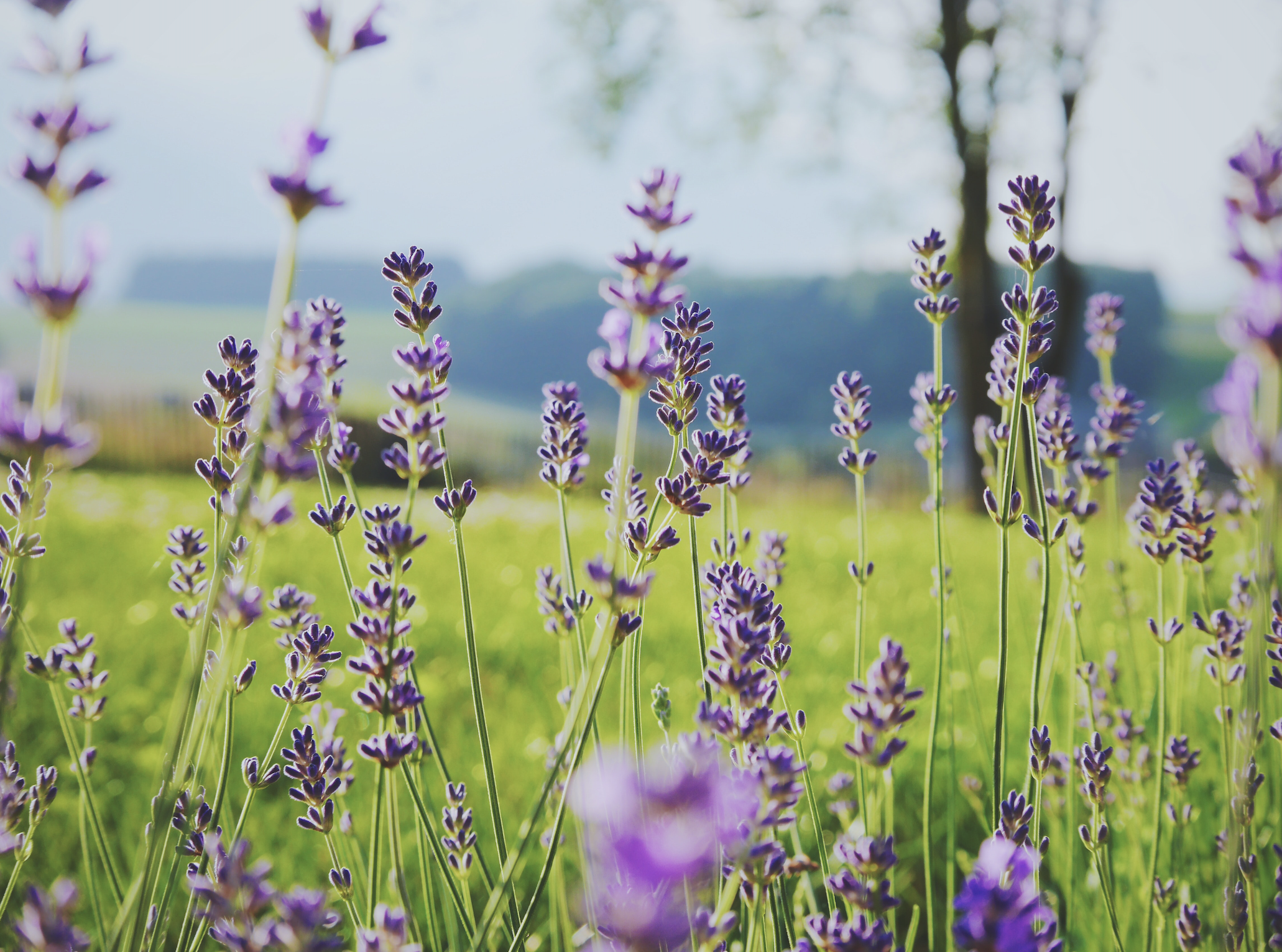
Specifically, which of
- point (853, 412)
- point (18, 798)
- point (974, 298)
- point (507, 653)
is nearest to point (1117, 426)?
point (853, 412)

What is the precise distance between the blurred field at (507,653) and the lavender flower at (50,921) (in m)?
0.57

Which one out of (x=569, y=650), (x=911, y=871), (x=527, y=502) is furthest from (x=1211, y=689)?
(x=527, y=502)

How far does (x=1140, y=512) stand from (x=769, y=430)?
40935mm

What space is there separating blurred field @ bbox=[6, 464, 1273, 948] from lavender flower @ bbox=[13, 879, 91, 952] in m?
0.57

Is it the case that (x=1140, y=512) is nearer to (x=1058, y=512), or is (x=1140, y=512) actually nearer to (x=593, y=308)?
(x=1058, y=512)

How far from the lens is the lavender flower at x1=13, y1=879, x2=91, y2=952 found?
73 centimetres

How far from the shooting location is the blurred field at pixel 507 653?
8.37 ft

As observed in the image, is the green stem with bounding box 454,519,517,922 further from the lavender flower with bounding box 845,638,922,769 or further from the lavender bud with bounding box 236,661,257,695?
the lavender flower with bounding box 845,638,922,769

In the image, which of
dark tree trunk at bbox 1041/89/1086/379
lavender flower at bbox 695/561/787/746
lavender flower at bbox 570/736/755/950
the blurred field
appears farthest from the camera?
dark tree trunk at bbox 1041/89/1086/379

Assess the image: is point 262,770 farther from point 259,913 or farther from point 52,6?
point 52,6

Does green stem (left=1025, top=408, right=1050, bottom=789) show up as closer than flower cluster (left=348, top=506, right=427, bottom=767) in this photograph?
No

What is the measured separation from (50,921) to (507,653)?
3107 mm

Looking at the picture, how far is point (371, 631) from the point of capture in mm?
1092

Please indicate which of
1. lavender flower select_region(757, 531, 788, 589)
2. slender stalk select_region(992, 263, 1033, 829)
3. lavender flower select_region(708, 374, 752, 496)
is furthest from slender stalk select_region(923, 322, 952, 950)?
lavender flower select_region(708, 374, 752, 496)
